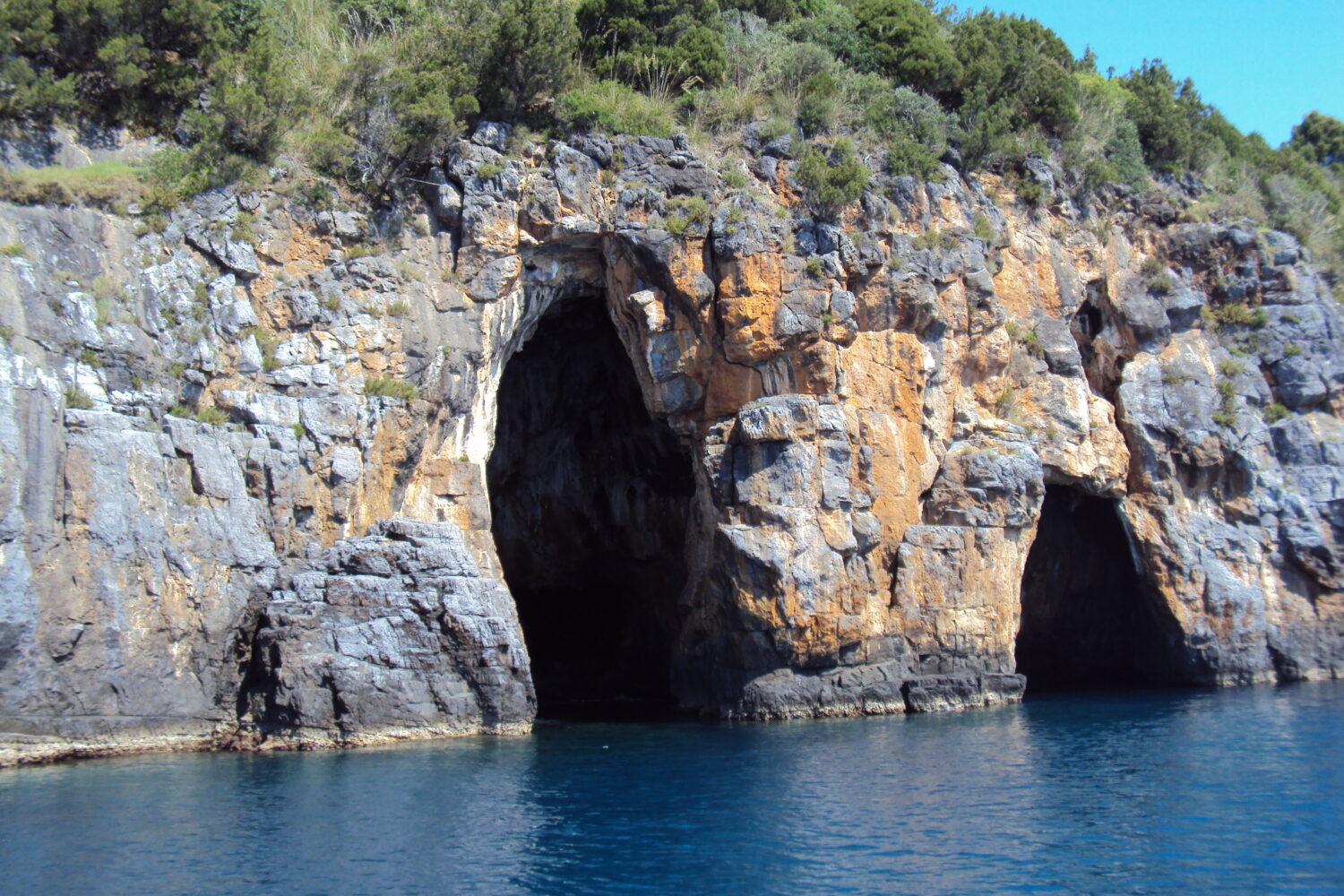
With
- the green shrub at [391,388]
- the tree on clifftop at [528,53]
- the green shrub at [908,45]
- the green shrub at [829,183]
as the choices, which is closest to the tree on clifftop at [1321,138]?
the green shrub at [908,45]

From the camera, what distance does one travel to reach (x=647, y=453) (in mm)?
36906

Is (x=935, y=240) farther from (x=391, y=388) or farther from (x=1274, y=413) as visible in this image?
(x=391, y=388)

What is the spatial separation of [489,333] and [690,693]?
11.7 metres

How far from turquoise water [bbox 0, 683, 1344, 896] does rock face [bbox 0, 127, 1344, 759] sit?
272 centimetres

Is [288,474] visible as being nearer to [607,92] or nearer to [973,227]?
[607,92]

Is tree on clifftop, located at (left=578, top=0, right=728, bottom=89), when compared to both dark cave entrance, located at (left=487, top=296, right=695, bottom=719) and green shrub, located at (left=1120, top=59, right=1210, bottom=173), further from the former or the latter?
green shrub, located at (left=1120, top=59, right=1210, bottom=173)

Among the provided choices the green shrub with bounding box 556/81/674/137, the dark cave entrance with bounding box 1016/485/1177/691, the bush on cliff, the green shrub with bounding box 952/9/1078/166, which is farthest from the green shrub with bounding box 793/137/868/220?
the bush on cliff

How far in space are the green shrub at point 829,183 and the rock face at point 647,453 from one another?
30.3 inches

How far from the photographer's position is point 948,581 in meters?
30.0

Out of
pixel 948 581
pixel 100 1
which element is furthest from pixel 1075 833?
pixel 100 1

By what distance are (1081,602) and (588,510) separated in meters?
17.9

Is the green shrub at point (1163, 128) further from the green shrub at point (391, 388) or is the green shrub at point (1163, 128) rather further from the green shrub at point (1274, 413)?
the green shrub at point (391, 388)

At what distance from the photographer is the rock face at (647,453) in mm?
23906

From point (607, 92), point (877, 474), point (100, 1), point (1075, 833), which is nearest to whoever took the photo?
point (1075, 833)
